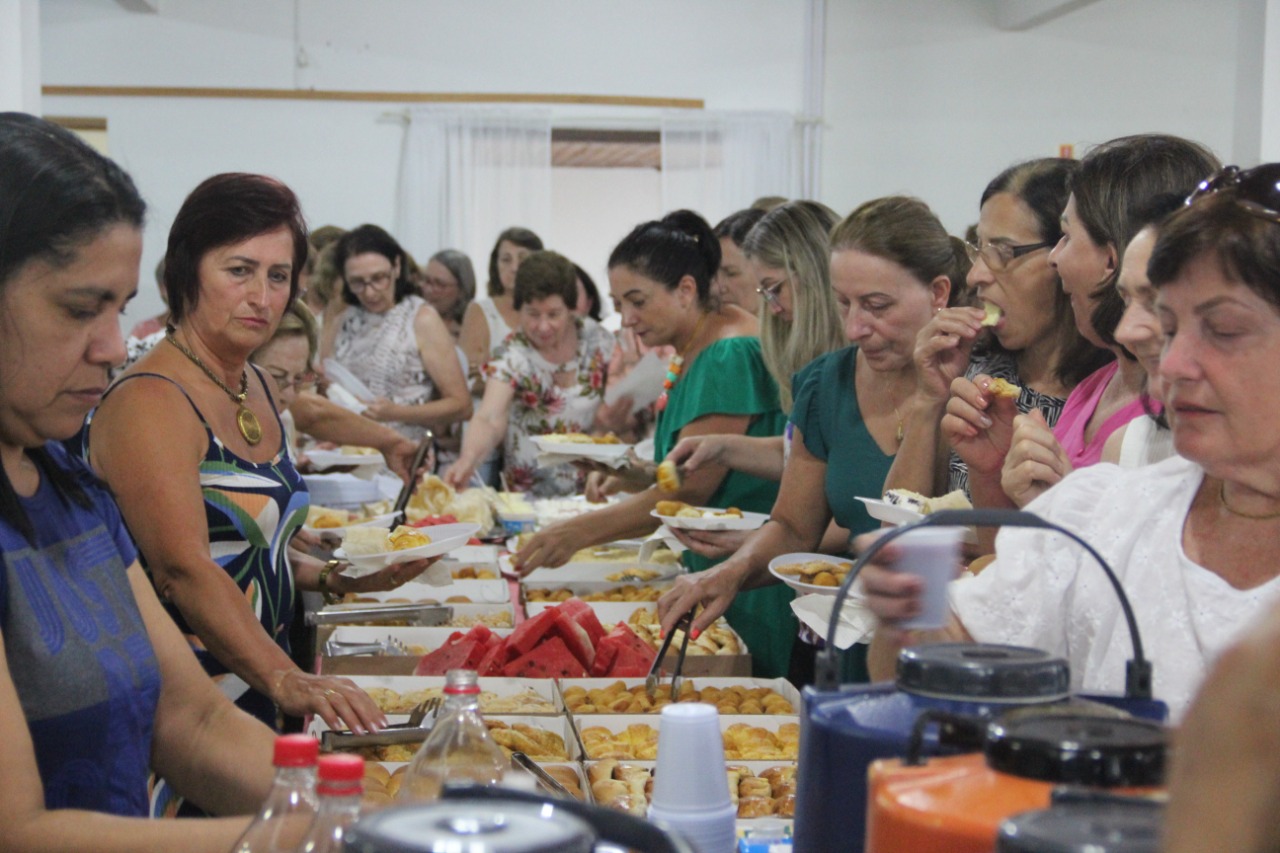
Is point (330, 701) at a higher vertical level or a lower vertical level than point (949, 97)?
lower

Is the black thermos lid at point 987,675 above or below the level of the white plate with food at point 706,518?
above

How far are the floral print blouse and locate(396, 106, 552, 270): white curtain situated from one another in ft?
11.3

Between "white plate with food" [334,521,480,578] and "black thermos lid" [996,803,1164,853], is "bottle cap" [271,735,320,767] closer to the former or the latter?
"black thermos lid" [996,803,1164,853]

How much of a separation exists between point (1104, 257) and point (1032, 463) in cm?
34

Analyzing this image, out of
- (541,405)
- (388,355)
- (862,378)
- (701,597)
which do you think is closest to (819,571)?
(701,597)

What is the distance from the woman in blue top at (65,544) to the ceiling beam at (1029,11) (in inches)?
301

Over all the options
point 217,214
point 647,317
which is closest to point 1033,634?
point 217,214

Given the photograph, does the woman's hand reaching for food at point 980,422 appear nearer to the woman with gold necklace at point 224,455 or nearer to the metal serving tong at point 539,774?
the metal serving tong at point 539,774

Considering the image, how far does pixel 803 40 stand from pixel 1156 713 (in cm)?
836

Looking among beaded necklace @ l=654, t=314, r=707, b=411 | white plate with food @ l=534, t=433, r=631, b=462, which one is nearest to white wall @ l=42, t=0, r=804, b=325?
white plate with food @ l=534, t=433, r=631, b=462

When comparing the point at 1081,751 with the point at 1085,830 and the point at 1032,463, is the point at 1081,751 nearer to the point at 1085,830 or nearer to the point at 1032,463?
the point at 1085,830

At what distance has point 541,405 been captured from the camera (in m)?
5.18

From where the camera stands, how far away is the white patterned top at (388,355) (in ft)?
18.2

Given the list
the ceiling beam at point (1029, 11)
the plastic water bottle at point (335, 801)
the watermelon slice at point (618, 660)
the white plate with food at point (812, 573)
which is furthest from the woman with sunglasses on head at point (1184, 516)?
the ceiling beam at point (1029, 11)
